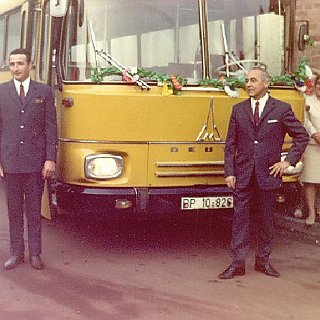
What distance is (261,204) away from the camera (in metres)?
6.89

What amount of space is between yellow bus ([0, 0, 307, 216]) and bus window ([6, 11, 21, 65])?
2.37 m

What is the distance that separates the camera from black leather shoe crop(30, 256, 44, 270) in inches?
280

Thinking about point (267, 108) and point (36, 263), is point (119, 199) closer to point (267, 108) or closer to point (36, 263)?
point (36, 263)

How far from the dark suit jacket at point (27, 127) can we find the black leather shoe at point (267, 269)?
2.22 metres

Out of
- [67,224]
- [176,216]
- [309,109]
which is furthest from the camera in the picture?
[67,224]

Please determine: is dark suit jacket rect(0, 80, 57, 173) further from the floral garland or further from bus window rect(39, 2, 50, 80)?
bus window rect(39, 2, 50, 80)

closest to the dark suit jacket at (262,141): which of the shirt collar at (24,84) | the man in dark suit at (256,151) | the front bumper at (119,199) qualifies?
the man in dark suit at (256,151)

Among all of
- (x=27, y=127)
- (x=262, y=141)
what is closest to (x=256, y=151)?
(x=262, y=141)

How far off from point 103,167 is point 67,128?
524 mm

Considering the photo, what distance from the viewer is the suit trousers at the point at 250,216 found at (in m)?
6.87

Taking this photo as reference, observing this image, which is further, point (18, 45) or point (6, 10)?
point (6, 10)

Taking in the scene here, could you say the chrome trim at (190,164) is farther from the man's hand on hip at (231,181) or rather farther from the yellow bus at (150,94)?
the man's hand on hip at (231,181)

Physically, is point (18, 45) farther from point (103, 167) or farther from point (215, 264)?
point (215, 264)

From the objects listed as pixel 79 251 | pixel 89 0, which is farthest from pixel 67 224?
pixel 89 0
